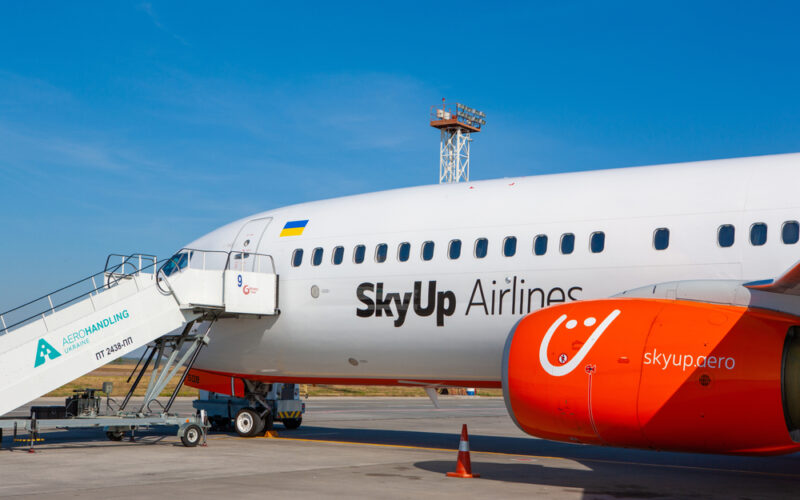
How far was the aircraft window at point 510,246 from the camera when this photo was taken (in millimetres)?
15805

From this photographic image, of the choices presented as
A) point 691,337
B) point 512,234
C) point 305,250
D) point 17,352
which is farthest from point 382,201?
point 691,337

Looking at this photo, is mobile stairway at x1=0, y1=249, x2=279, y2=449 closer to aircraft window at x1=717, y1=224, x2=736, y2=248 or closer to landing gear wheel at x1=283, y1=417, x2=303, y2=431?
landing gear wheel at x1=283, y1=417, x2=303, y2=431

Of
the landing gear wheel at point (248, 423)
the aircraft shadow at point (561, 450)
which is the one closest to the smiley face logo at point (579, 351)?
the aircraft shadow at point (561, 450)

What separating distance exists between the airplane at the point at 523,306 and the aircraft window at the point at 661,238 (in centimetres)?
2

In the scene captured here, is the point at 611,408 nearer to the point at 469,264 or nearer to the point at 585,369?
the point at 585,369

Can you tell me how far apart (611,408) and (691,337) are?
1.31 metres

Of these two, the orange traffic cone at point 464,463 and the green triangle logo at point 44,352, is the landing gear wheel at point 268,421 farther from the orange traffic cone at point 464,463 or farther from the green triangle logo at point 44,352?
the orange traffic cone at point 464,463

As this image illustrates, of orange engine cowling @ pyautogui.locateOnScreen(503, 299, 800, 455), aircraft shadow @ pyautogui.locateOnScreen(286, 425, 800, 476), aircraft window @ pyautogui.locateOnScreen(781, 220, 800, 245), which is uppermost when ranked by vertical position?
aircraft window @ pyautogui.locateOnScreen(781, 220, 800, 245)

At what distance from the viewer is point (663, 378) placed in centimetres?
1073

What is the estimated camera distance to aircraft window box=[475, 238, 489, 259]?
1619 centimetres

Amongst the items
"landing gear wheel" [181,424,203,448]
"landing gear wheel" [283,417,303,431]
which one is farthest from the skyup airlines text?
"landing gear wheel" [283,417,303,431]

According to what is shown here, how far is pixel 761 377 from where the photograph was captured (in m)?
10.4

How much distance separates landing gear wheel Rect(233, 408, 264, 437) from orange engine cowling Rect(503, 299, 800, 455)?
10045 millimetres

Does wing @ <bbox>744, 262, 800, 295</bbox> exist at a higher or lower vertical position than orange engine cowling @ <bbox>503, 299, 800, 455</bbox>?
higher
